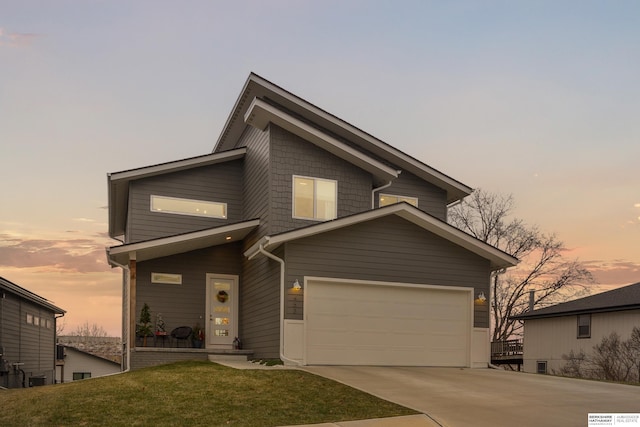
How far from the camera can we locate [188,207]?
18.5 metres

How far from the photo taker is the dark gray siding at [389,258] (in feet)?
49.0

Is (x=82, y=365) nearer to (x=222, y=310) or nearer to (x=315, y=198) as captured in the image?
(x=222, y=310)

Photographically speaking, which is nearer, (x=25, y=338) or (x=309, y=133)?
(x=309, y=133)

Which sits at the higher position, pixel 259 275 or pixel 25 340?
pixel 259 275

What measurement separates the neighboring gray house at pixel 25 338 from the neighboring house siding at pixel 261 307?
9.57m

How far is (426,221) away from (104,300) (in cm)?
2440

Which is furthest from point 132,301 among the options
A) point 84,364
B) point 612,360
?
point 84,364

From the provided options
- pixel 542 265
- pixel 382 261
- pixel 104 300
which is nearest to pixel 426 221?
pixel 382 261

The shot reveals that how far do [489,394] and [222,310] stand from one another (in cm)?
971

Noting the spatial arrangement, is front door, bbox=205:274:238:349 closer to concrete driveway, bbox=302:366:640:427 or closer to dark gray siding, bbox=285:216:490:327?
dark gray siding, bbox=285:216:490:327

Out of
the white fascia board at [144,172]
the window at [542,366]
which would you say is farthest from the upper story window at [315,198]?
the window at [542,366]

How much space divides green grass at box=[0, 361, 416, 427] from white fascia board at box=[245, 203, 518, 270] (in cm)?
361

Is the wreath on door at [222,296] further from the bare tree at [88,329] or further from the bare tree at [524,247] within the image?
the bare tree at [88,329]

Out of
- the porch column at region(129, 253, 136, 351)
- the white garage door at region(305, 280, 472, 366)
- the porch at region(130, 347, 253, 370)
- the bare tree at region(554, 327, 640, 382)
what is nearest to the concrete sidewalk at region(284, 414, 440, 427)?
the white garage door at region(305, 280, 472, 366)
